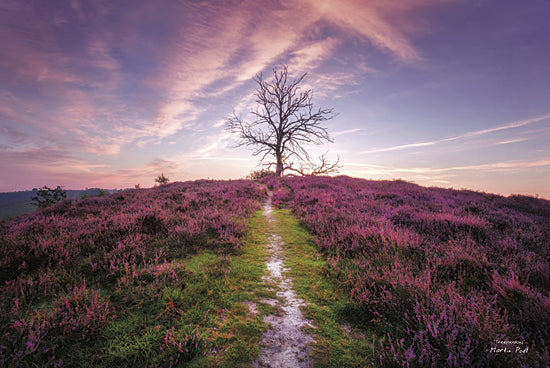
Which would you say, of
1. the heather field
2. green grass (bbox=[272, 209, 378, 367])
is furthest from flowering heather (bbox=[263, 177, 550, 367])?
green grass (bbox=[272, 209, 378, 367])

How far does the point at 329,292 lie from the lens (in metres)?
3.91

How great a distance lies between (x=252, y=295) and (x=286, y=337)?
1.08m

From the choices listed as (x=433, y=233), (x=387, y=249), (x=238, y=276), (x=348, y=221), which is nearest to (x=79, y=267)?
(x=238, y=276)

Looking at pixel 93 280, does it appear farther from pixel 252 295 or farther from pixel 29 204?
pixel 29 204

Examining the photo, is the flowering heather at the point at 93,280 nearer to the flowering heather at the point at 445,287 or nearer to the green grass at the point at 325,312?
the green grass at the point at 325,312

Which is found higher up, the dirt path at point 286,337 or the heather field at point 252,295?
the heather field at point 252,295

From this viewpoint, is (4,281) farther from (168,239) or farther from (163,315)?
(163,315)

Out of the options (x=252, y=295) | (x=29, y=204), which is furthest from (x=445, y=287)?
(x=29, y=204)

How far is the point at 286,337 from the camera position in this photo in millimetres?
2861

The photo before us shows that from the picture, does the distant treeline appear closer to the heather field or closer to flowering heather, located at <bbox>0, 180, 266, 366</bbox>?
flowering heather, located at <bbox>0, 180, 266, 366</bbox>

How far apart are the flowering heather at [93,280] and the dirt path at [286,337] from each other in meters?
0.84

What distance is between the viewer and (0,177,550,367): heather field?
94.7 inches

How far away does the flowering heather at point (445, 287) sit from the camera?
231 cm

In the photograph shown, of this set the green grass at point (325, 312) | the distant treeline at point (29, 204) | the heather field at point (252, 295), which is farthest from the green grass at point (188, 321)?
the distant treeline at point (29, 204)
